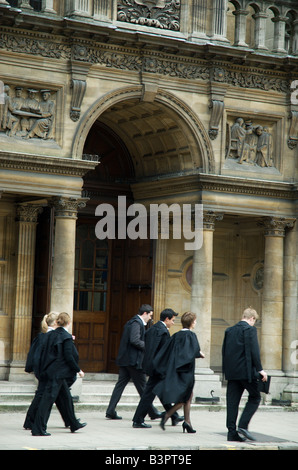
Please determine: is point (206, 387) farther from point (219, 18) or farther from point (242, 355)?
point (219, 18)

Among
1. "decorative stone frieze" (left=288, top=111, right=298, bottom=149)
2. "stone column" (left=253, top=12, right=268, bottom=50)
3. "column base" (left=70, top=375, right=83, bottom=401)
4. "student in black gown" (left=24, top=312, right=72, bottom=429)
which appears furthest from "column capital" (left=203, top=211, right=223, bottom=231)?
"student in black gown" (left=24, top=312, right=72, bottom=429)

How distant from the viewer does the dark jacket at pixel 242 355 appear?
1324 centimetres

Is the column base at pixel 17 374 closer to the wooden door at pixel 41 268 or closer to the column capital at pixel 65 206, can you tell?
the wooden door at pixel 41 268

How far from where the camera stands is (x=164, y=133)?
64.6ft

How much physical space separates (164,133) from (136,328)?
19.1 ft

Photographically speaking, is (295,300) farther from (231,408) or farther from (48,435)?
(48,435)

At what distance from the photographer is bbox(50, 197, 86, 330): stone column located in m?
17.3

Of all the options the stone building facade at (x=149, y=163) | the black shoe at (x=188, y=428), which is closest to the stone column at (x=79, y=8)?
the stone building facade at (x=149, y=163)

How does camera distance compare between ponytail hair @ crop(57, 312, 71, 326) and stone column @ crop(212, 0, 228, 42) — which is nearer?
ponytail hair @ crop(57, 312, 71, 326)

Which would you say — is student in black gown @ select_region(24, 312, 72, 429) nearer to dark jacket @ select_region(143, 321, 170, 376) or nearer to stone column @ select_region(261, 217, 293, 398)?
dark jacket @ select_region(143, 321, 170, 376)

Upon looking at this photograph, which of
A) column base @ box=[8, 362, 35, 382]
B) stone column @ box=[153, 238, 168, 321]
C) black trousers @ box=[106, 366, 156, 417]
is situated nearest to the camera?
black trousers @ box=[106, 366, 156, 417]

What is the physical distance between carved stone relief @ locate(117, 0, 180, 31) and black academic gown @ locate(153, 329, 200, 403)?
23.0 ft

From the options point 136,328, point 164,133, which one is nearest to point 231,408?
point 136,328

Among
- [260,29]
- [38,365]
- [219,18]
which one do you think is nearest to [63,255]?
[38,365]
